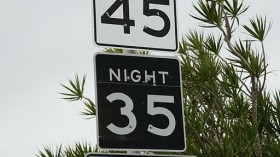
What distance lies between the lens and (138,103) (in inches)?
151

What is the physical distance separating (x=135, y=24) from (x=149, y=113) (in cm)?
45

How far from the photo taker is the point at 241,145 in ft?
25.7

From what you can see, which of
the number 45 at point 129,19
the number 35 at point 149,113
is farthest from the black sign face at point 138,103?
the number 45 at point 129,19

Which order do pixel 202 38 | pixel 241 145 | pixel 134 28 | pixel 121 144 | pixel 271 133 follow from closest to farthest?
pixel 121 144 → pixel 134 28 → pixel 241 145 → pixel 271 133 → pixel 202 38

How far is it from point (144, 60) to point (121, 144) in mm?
456

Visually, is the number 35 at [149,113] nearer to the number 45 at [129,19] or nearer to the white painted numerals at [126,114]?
the white painted numerals at [126,114]

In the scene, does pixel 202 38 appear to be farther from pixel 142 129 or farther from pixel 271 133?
pixel 142 129

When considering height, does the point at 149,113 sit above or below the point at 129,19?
below

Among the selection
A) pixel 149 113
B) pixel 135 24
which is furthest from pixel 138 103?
pixel 135 24

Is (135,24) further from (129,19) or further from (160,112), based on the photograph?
(160,112)

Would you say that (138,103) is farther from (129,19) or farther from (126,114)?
(129,19)

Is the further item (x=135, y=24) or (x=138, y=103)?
(x=135, y=24)

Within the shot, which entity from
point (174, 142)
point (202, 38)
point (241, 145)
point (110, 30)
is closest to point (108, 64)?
point (110, 30)

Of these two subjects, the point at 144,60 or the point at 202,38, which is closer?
the point at 144,60
